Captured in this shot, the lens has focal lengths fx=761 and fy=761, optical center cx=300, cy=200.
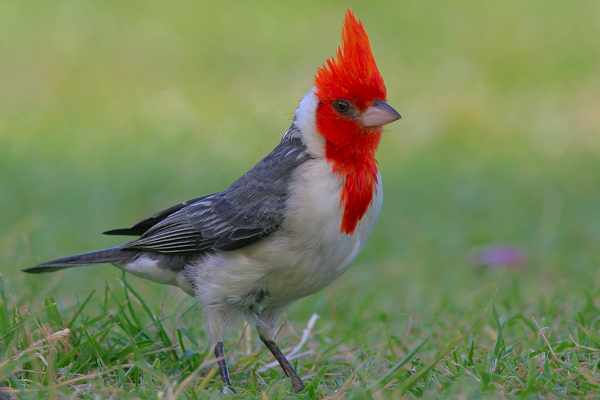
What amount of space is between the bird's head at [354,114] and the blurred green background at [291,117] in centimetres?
107

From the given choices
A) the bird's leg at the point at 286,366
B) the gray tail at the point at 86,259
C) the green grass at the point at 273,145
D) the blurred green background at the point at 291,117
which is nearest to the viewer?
the green grass at the point at 273,145

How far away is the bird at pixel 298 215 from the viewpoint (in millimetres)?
3660

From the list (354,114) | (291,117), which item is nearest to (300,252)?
(354,114)

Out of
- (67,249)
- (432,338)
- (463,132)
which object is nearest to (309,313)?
(432,338)

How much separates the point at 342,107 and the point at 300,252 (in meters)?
→ 0.80

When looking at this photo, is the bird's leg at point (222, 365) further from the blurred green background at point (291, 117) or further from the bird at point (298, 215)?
the blurred green background at point (291, 117)

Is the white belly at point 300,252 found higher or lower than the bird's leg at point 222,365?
higher

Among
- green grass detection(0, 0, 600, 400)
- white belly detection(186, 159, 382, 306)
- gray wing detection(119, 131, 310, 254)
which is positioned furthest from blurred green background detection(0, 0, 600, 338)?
white belly detection(186, 159, 382, 306)

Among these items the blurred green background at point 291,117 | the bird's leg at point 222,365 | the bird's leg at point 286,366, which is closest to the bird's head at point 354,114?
the bird's leg at point 286,366

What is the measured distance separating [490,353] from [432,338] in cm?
81

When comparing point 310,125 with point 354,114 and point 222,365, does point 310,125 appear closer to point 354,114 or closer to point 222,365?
point 354,114

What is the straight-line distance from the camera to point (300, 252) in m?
3.64

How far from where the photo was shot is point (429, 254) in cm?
655

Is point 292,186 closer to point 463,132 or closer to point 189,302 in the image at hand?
point 189,302
